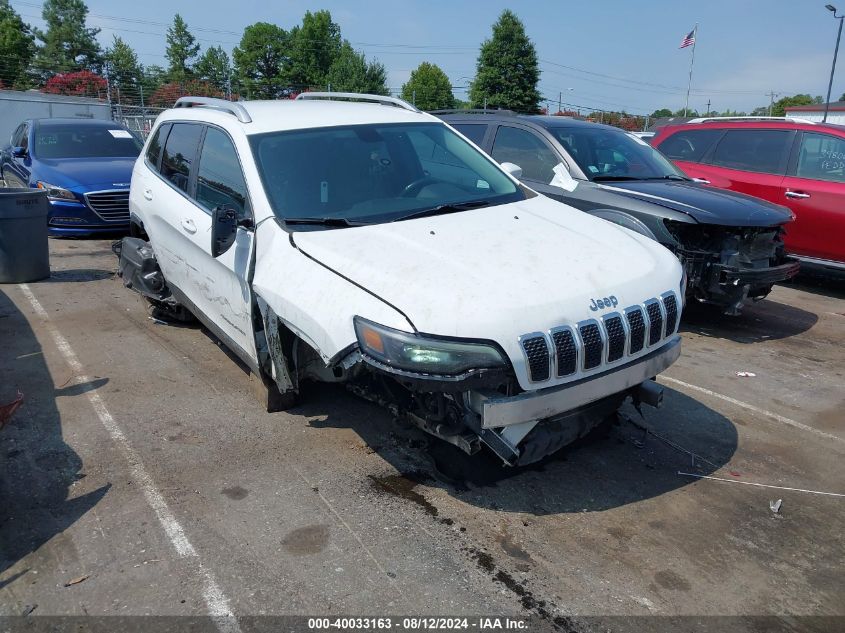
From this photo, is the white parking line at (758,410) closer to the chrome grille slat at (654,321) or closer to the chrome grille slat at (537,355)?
the chrome grille slat at (654,321)

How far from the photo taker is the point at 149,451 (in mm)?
3986

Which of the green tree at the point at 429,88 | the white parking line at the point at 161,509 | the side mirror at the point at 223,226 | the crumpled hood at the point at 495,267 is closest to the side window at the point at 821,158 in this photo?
the crumpled hood at the point at 495,267

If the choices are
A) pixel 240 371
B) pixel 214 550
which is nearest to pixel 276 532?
pixel 214 550

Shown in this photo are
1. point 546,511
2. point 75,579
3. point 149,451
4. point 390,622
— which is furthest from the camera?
point 149,451

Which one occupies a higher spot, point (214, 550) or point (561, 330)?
point (561, 330)

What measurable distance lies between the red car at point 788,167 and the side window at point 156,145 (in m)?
6.81

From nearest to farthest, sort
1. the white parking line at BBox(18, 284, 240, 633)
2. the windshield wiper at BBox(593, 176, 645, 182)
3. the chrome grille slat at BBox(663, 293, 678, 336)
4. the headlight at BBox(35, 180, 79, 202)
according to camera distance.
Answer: the white parking line at BBox(18, 284, 240, 633) → the chrome grille slat at BBox(663, 293, 678, 336) → the windshield wiper at BBox(593, 176, 645, 182) → the headlight at BBox(35, 180, 79, 202)

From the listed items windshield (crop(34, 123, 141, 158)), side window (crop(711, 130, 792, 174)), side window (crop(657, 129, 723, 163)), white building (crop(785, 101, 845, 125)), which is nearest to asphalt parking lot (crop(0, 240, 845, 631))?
side window (crop(711, 130, 792, 174))

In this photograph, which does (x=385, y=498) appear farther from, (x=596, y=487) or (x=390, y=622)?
(x=596, y=487)

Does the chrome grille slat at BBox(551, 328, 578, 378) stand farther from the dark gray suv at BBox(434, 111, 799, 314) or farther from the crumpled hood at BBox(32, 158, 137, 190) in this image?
the crumpled hood at BBox(32, 158, 137, 190)

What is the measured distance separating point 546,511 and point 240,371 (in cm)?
286

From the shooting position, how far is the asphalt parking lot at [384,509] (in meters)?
2.82

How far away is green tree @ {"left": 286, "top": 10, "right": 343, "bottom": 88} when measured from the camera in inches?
3071

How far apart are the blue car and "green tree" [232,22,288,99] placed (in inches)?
2807
